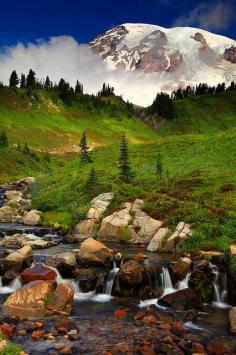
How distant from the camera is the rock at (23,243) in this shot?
32.4 meters

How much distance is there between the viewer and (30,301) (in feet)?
69.8

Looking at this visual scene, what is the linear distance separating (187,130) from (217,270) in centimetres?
16612

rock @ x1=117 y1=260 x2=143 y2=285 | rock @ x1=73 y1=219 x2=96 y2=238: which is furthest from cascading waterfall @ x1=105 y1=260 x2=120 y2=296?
rock @ x1=73 y1=219 x2=96 y2=238

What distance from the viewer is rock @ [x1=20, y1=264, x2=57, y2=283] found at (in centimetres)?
2423

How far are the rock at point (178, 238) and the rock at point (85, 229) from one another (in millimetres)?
8212

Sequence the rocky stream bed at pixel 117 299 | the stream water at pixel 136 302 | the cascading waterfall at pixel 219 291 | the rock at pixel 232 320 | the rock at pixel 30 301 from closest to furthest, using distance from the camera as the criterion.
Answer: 1. the rocky stream bed at pixel 117 299
2. the rock at pixel 232 320
3. the stream water at pixel 136 302
4. the rock at pixel 30 301
5. the cascading waterfall at pixel 219 291

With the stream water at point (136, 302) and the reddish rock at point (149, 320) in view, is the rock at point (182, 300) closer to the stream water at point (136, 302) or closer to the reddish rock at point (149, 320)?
the stream water at point (136, 302)

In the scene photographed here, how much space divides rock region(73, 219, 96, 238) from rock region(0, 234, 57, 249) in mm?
4169

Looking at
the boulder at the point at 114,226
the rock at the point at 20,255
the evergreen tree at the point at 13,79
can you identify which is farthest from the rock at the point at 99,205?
the evergreen tree at the point at 13,79

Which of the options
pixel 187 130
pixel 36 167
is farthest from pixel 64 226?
→ pixel 187 130

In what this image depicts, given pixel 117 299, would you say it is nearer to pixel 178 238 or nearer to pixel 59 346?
pixel 59 346

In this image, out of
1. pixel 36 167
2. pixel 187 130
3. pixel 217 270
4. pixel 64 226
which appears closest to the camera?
pixel 217 270

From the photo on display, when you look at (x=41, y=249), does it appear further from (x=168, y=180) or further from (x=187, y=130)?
(x=187, y=130)

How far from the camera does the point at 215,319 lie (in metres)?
20.8
